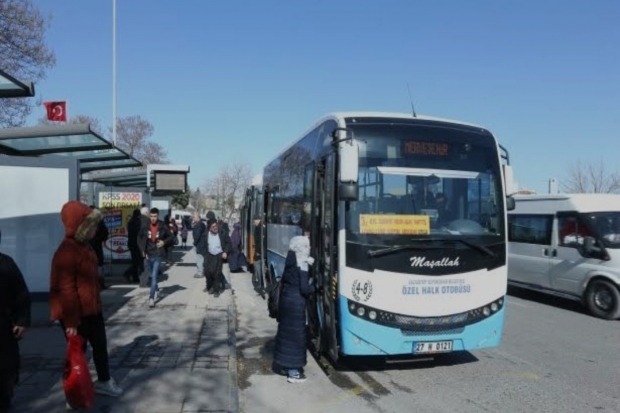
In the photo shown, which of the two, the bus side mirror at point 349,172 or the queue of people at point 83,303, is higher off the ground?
the bus side mirror at point 349,172

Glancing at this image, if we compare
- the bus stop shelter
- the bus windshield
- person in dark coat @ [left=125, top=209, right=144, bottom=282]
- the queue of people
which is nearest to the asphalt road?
the queue of people

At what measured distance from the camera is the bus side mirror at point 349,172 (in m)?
6.08

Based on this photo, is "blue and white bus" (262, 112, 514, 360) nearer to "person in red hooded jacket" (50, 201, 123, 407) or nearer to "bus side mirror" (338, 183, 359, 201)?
"bus side mirror" (338, 183, 359, 201)

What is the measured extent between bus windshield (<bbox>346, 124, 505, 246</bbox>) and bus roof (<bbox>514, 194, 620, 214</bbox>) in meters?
6.15

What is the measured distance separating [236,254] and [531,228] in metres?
10.0

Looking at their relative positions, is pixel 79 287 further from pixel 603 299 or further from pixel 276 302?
pixel 603 299

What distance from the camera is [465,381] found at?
6629 millimetres

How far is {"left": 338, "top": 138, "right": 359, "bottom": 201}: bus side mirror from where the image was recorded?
6082 millimetres

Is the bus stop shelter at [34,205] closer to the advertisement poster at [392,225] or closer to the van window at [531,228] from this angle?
the advertisement poster at [392,225]

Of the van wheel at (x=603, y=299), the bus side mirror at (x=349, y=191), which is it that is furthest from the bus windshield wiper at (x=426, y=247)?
the van wheel at (x=603, y=299)

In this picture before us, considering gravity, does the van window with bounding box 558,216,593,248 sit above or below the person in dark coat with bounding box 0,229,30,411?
above

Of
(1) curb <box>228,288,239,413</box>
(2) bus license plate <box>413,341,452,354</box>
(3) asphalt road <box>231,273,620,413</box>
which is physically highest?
(2) bus license plate <box>413,341,452,354</box>

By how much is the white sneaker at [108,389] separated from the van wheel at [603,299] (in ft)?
31.7

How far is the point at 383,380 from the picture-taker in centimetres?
666
